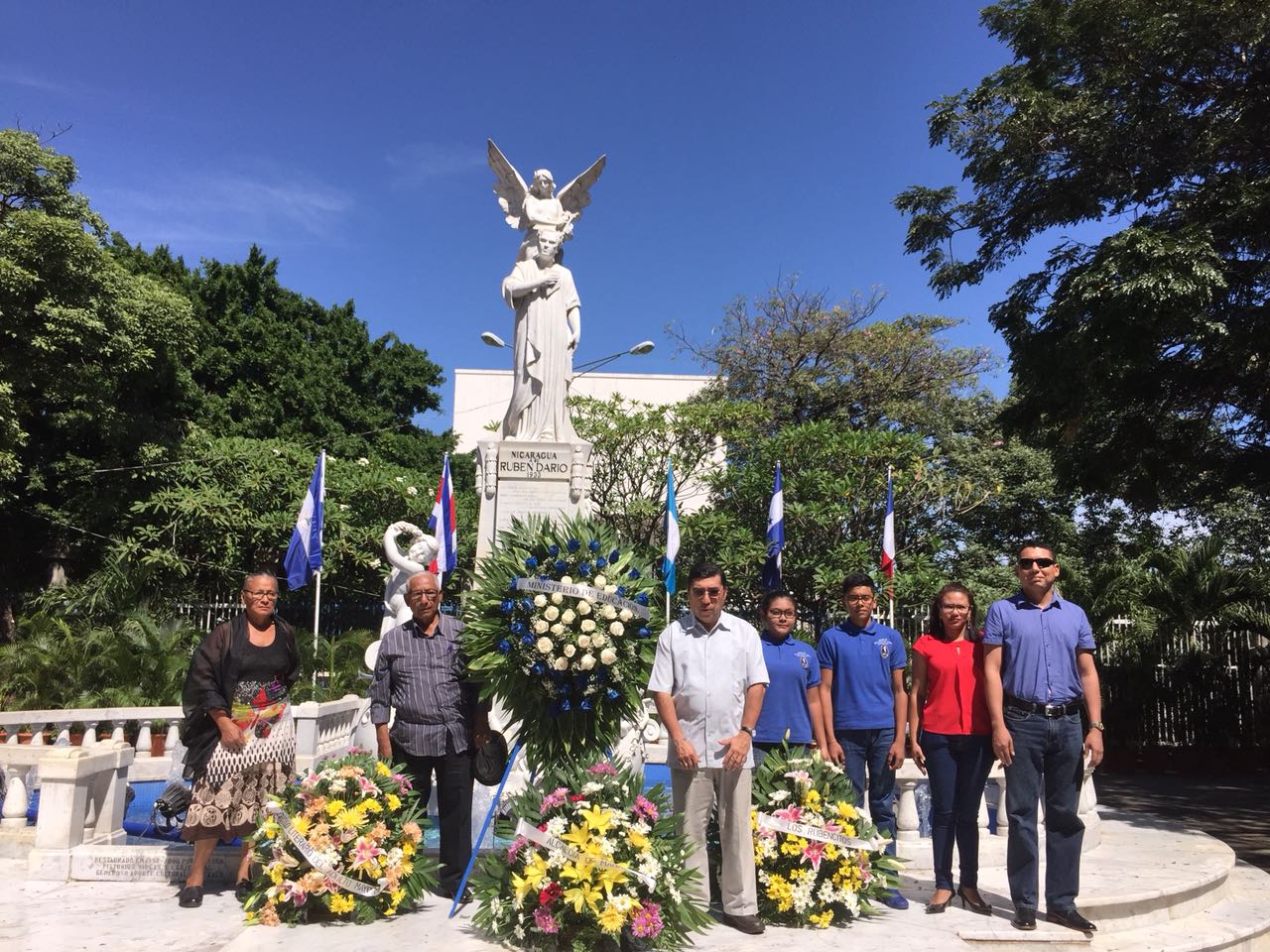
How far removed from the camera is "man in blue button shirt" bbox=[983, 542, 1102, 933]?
4.55 metres

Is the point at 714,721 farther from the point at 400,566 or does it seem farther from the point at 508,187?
the point at 508,187

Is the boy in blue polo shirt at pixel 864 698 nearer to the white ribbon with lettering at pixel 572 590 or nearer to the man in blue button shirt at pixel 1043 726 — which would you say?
the man in blue button shirt at pixel 1043 726

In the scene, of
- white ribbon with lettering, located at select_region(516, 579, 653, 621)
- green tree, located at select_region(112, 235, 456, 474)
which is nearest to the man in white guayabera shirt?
white ribbon with lettering, located at select_region(516, 579, 653, 621)

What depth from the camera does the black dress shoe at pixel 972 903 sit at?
4.73 m

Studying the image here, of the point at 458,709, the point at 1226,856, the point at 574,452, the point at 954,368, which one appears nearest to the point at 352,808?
the point at 458,709

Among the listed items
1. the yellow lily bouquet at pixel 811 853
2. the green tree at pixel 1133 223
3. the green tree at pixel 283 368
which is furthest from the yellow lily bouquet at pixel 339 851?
the green tree at pixel 283 368

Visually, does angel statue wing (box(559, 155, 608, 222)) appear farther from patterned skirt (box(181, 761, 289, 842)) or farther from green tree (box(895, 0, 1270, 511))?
patterned skirt (box(181, 761, 289, 842))

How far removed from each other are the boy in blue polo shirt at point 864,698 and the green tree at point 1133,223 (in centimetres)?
576

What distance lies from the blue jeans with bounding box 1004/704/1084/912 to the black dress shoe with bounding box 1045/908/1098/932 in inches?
0.9

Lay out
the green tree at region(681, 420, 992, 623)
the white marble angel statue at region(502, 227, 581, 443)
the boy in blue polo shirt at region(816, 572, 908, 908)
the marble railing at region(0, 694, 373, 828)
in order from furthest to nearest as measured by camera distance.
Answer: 1. the green tree at region(681, 420, 992, 623)
2. the white marble angel statue at region(502, 227, 581, 443)
3. the marble railing at region(0, 694, 373, 828)
4. the boy in blue polo shirt at region(816, 572, 908, 908)

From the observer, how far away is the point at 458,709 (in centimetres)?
471

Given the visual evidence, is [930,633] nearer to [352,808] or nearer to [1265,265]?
[352,808]

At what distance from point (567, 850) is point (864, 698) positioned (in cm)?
206

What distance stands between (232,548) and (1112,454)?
15.2 meters
